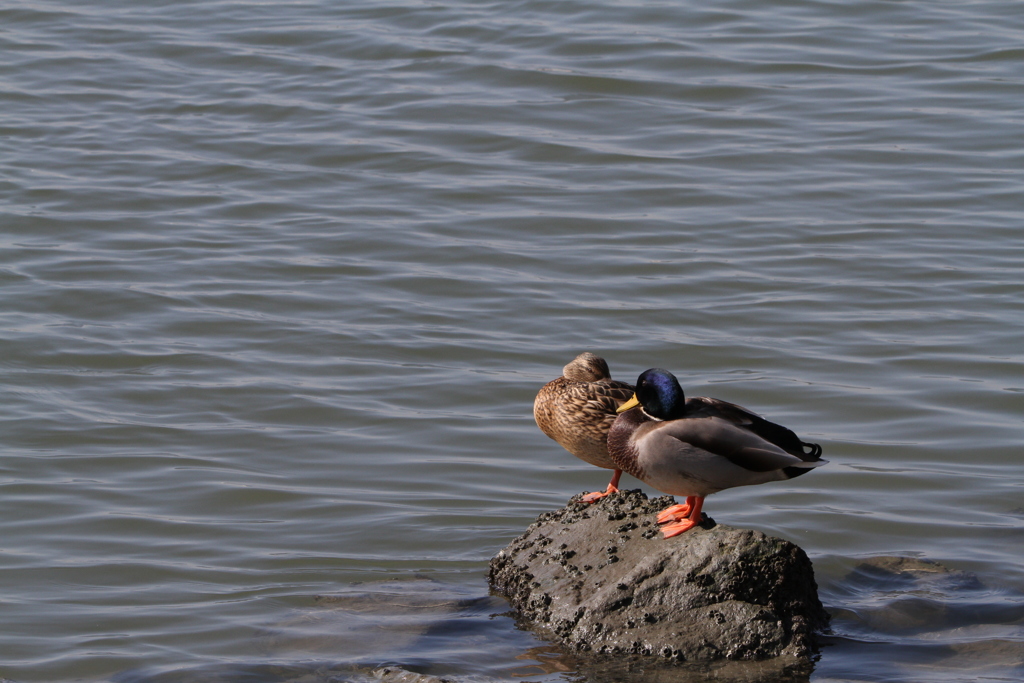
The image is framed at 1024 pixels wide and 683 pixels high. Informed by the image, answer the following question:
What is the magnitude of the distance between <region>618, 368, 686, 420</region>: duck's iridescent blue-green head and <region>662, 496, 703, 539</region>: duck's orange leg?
376 mm

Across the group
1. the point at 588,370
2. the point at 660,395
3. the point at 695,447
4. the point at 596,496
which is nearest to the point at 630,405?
the point at 660,395

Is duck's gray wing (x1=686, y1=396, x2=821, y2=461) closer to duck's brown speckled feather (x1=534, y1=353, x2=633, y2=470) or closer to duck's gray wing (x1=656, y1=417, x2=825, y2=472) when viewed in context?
duck's gray wing (x1=656, y1=417, x2=825, y2=472)

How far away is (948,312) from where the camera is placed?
10.0m

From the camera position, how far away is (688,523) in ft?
17.4

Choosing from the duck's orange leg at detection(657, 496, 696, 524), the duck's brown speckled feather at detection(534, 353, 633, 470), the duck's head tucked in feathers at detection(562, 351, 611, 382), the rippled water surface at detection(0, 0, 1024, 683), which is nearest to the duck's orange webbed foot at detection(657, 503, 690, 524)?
the duck's orange leg at detection(657, 496, 696, 524)

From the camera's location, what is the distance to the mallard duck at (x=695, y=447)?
5051 mm

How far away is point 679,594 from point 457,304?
543 cm

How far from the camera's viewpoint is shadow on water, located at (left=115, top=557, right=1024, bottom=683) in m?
5.25

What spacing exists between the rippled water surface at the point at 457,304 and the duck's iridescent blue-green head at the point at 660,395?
1.12 m

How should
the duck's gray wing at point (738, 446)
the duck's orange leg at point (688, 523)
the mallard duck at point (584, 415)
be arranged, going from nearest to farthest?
the duck's gray wing at point (738, 446), the duck's orange leg at point (688, 523), the mallard duck at point (584, 415)

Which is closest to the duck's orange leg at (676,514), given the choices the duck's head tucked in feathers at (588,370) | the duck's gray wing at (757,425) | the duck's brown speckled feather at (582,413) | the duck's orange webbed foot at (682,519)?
the duck's orange webbed foot at (682,519)

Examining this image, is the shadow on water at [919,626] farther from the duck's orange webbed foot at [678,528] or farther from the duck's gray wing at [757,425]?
the duck's gray wing at [757,425]

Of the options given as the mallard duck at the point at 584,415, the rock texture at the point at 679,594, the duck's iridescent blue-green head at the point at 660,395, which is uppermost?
the duck's iridescent blue-green head at the point at 660,395

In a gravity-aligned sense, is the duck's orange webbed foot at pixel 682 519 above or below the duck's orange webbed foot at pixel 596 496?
above
